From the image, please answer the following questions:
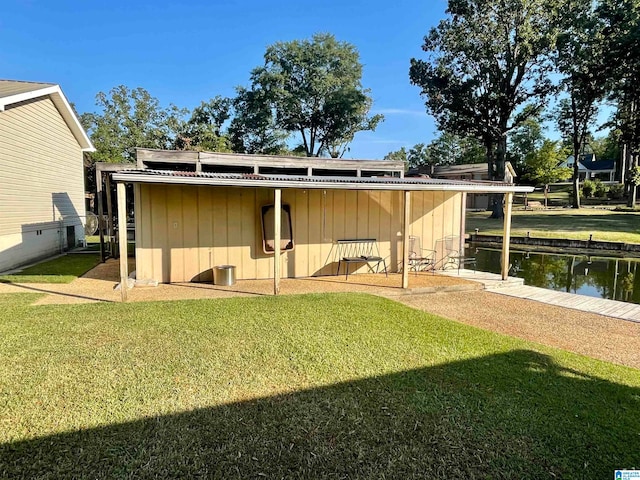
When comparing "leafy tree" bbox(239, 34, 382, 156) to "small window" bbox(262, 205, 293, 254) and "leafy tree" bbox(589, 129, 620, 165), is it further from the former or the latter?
"small window" bbox(262, 205, 293, 254)

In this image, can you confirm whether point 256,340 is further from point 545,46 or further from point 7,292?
point 545,46

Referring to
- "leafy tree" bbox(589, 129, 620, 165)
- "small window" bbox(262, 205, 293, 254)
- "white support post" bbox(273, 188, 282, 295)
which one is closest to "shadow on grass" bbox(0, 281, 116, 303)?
"white support post" bbox(273, 188, 282, 295)

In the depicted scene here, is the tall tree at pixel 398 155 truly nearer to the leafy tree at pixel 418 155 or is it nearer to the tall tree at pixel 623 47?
the leafy tree at pixel 418 155

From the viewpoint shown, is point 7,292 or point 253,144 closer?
point 7,292

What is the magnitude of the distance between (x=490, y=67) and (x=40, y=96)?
67.5ft

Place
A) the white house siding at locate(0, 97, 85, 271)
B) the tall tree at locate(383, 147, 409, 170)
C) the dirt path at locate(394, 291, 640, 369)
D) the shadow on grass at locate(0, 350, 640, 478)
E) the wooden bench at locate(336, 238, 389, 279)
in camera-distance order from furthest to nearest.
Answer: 1. the tall tree at locate(383, 147, 409, 170)
2. the white house siding at locate(0, 97, 85, 271)
3. the wooden bench at locate(336, 238, 389, 279)
4. the dirt path at locate(394, 291, 640, 369)
5. the shadow on grass at locate(0, 350, 640, 478)

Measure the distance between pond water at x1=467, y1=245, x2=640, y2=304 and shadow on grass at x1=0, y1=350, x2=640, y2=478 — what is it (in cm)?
642

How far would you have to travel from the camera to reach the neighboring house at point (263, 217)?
7.29m

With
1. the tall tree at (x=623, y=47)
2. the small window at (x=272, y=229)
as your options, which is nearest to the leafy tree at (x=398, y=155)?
the tall tree at (x=623, y=47)

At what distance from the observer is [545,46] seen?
774 inches

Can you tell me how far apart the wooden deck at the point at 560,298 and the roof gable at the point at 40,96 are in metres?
11.0

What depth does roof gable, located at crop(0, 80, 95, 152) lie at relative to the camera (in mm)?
9105

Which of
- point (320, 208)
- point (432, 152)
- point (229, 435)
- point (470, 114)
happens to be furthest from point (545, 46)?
point (432, 152)

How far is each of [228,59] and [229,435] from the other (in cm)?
2840
